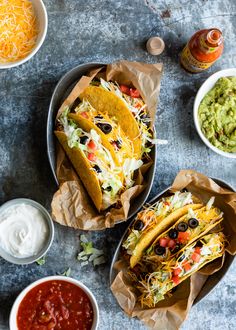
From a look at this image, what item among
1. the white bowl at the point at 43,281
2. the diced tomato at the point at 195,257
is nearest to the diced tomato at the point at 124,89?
the diced tomato at the point at 195,257

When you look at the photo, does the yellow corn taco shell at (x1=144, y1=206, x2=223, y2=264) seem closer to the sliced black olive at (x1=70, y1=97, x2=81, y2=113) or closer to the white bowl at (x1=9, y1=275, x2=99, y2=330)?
the white bowl at (x1=9, y1=275, x2=99, y2=330)

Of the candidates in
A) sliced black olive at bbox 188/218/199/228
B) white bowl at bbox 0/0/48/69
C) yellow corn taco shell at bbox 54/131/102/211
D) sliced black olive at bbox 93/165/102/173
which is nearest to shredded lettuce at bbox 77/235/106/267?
yellow corn taco shell at bbox 54/131/102/211

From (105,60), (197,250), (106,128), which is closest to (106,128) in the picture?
(106,128)

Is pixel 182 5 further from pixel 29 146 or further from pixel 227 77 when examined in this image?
pixel 29 146

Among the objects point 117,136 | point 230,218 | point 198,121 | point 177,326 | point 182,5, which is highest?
point 182,5

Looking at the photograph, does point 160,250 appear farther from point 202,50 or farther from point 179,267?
point 202,50

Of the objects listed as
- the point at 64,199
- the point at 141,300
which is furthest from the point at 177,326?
the point at 64,199
